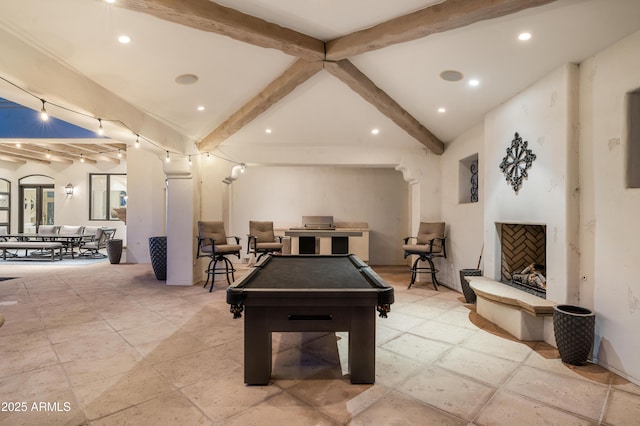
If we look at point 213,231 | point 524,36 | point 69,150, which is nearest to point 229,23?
point 524,36

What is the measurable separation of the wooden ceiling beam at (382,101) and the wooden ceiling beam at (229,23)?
1.36 ft

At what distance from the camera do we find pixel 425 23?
8.91 feet

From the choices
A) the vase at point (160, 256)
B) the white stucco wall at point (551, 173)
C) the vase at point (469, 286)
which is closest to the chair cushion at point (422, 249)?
the vase at point (469, 286)

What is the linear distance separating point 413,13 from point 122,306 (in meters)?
4.91

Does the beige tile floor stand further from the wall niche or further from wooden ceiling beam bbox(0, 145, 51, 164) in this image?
wooden ceiling beam bbox(0, 145, 51, 164)

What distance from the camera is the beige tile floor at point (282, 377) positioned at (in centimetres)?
199

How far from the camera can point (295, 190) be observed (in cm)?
852

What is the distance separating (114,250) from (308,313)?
7.76 m

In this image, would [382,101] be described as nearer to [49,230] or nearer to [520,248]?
[520,248]

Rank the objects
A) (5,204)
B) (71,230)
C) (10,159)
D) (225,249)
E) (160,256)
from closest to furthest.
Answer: (225,249) < (160,256) < (71,230) < (10,159) < (5,204)

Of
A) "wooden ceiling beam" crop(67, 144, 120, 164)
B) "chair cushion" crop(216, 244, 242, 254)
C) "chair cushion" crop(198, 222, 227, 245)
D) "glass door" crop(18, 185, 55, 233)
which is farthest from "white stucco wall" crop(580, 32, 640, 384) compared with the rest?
"glass door" crop(18, 185, 55, 233)

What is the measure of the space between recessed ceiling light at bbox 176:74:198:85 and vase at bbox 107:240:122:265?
5918 millimetres

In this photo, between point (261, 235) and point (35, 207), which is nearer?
point (261, 235)

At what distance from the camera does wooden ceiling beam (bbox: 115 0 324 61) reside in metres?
2.45
